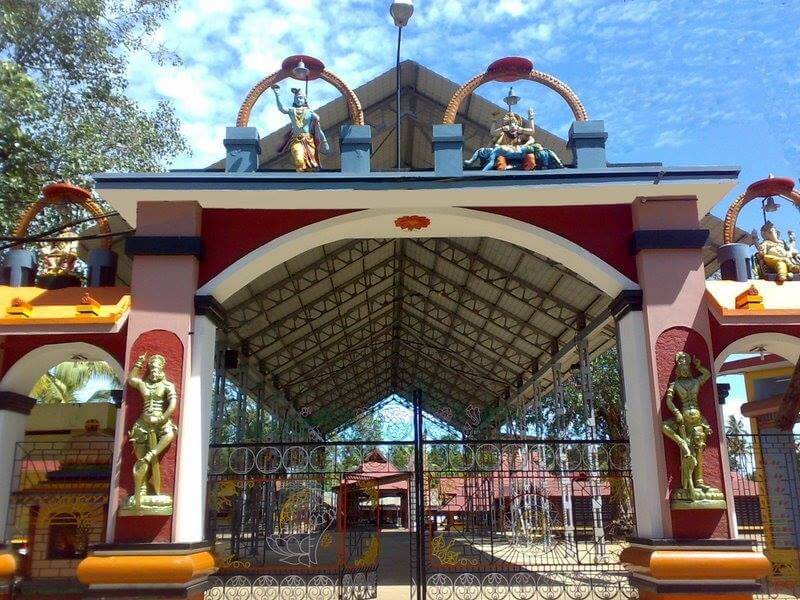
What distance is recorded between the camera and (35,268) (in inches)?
344

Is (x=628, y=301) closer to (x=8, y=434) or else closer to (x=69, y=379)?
(x=8, y=434)

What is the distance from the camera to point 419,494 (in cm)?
821

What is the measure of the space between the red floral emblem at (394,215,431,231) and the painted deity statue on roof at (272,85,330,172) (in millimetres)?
1130

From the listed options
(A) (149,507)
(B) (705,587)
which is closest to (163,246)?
(A) (149,507)

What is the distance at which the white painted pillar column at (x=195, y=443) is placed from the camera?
7148 millimetres

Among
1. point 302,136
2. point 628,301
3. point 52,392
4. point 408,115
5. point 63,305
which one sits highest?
point 408,115

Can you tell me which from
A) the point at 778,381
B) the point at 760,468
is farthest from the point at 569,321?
the point at 760,468

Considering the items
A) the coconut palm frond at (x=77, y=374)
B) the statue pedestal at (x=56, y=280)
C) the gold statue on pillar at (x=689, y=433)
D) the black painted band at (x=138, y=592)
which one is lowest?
the black painted band at (x=138, y=592)

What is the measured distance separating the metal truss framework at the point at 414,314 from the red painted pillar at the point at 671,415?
472 cm

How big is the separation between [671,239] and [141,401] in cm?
581

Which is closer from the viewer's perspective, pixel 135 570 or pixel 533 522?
pixel 135 570

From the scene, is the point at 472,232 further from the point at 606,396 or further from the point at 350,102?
the point at 606,396

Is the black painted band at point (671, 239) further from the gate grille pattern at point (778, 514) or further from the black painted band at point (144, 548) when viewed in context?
the black painted band at point (144, 548)

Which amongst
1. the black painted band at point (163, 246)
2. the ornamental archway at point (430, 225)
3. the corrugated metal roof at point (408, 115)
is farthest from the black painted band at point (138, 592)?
the corrugated metal roof at point (408, 115)
